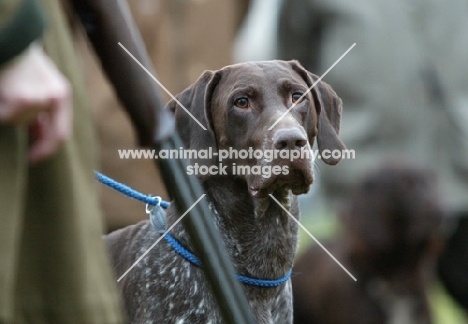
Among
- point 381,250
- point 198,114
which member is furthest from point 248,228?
point 381,250

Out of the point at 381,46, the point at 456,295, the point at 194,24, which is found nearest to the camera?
the point at 381,46

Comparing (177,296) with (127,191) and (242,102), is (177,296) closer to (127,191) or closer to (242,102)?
(127,191)

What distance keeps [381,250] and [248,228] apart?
3156 millimetres

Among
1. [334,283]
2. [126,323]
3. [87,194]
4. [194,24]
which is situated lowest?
[334,283]

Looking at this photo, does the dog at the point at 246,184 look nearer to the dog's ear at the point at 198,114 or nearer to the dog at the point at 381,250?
the dog's ear at the point at 198,114

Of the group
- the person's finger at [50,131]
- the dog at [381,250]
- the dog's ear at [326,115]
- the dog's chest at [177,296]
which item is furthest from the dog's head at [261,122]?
the dog at [381,250]

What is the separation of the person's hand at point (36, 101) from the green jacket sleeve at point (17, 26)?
26mm

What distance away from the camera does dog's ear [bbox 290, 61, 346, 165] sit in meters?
3.39

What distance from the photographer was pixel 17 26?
1.82m

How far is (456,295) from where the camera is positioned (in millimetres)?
7711

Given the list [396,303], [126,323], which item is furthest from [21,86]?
[396,303]

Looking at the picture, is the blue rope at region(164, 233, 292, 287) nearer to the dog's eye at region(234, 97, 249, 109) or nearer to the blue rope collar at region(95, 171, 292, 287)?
the blue rope collar at region(95, 171, 292, 287)

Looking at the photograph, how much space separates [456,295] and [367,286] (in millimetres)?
1350

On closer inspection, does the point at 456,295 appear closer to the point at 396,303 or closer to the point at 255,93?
→ the point at 396,303
